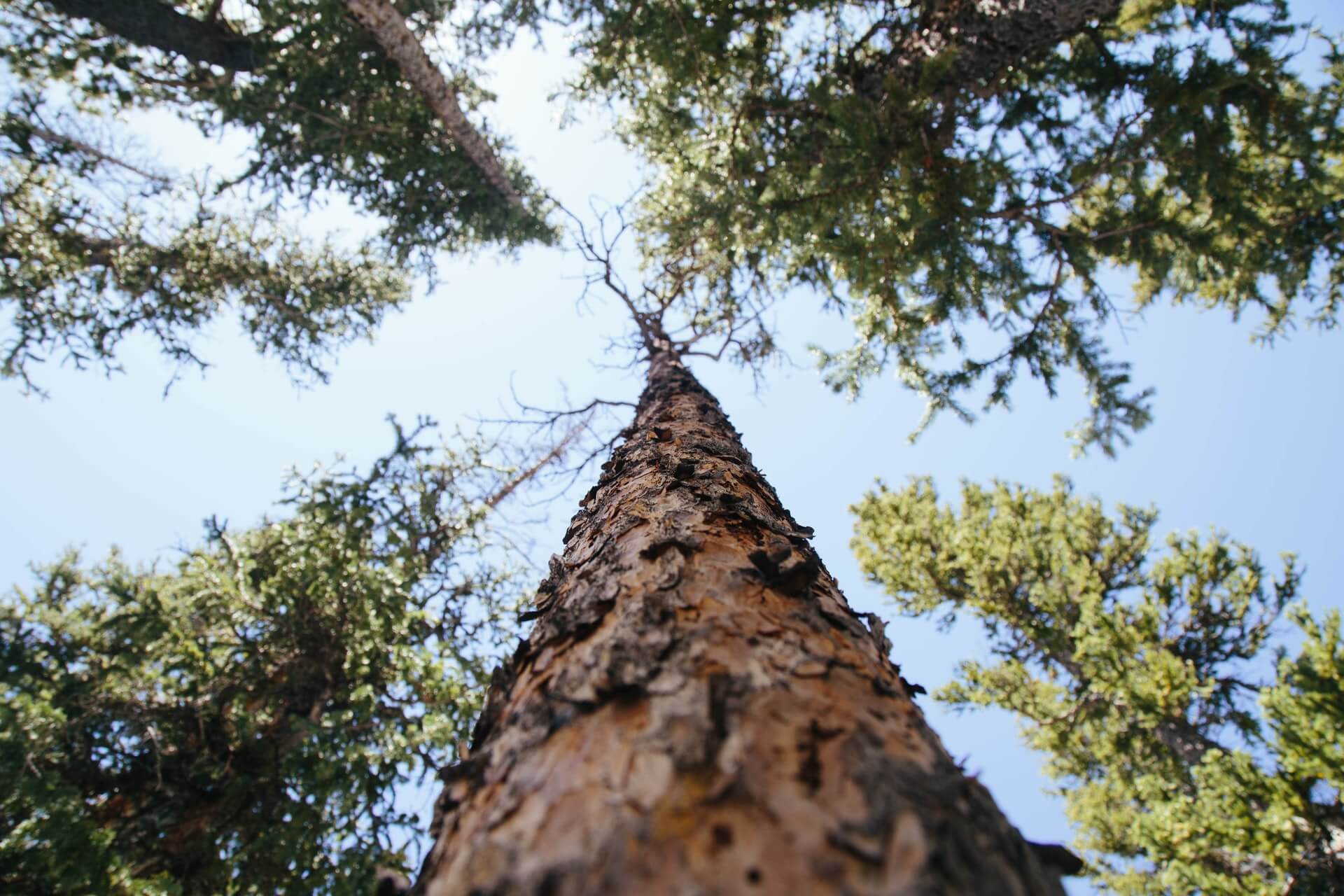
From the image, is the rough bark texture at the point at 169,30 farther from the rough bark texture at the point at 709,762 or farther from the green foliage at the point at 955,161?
the rough bark texture at the point at 709,762

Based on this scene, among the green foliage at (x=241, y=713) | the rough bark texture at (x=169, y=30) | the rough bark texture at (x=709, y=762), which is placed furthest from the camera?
the rough bark texture at (x=169, y=30)

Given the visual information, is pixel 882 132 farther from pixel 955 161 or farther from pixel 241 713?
pixel 241 713

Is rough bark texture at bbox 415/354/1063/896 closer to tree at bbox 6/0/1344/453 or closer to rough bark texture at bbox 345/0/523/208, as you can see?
tree at bbox 6/0/1344/453

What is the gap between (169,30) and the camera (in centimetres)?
925

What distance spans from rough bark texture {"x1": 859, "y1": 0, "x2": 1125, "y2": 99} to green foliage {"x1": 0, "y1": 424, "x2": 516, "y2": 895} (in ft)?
24.6

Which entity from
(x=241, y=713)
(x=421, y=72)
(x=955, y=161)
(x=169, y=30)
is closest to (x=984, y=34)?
(x=955, y=161)

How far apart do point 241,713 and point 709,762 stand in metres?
→ 6.28

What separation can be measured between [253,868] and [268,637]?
6.80ft

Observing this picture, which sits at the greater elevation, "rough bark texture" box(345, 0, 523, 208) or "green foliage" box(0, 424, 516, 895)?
"rough bark texture" box(345, 0, 523, 208)

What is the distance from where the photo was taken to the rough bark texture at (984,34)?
636 centimetres

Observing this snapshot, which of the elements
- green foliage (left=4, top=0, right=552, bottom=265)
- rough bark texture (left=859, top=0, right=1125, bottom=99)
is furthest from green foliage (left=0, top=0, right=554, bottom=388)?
rough bark texture (left=859, top=0, right=1125, bottom=99)

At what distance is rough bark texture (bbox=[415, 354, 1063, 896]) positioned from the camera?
0.76m

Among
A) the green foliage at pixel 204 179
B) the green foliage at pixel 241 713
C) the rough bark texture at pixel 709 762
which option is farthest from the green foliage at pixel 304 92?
the rough bark texture at pixel 709 762

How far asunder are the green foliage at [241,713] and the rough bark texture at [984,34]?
7495 millimetres
